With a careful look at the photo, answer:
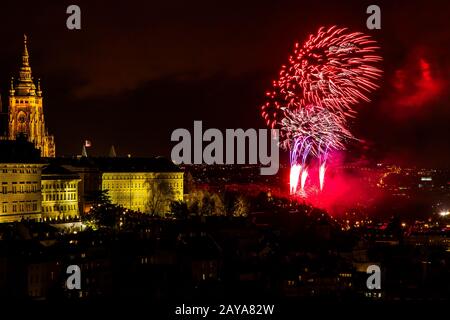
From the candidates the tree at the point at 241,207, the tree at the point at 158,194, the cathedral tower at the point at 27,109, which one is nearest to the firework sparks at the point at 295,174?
the tree at the point at 241,207

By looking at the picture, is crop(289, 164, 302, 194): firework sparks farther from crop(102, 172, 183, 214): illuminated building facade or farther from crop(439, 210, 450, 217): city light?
crop(439, 210, 450, 217): city light

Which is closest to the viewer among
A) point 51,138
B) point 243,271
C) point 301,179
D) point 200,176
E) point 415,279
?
point 243,271

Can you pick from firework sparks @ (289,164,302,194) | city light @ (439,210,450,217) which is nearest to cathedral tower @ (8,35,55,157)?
firework sparks @ (289,164,302,194)

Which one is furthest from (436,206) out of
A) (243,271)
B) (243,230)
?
(243,271)

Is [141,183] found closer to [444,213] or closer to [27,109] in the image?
[27,109]

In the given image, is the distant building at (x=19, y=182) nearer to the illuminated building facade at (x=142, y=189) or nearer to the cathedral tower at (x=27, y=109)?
the cathedral tower at (x=27, y=109)
